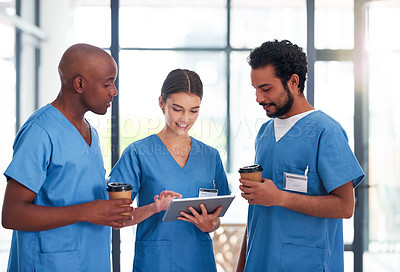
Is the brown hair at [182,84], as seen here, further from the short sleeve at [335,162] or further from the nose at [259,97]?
the short sleeve at [335,162]

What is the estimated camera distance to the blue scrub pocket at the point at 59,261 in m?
1.18

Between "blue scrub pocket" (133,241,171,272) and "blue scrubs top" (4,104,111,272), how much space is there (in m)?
0.28

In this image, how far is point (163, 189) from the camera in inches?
61.9


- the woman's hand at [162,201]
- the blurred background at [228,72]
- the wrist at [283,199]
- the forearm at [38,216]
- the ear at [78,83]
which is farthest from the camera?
the blurred background at [228,72]

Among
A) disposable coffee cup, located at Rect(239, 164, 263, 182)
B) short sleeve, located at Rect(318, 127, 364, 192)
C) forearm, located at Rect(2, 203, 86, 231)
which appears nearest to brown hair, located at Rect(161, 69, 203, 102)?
disposable coffee cup, located at Rect(239, 164, 263, 182)

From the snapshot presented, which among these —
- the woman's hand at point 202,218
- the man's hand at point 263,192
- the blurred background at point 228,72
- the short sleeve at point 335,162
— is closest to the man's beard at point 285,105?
the short sleeve at point 335,162

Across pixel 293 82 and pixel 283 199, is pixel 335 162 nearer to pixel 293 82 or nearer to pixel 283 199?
pixel 283 199

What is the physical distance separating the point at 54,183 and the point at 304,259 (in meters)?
0.94

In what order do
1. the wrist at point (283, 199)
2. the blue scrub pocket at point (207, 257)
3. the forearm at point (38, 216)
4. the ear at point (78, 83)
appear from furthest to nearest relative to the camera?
the blue scrub pocket at point (207, 257)
the wrist at point (283, 199)
the ear at point (78, 83)
the forearm at point (38, 216)

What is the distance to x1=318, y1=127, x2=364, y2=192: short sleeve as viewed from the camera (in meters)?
1.37

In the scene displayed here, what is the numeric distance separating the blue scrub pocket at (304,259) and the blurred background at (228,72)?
1475 millimetres

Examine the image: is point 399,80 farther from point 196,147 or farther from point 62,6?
point 62,6

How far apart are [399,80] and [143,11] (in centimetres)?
258

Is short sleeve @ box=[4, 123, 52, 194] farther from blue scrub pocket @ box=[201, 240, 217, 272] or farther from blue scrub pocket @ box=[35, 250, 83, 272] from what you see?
blue scrub pocket @ box=[201, 240, 217, 272]
